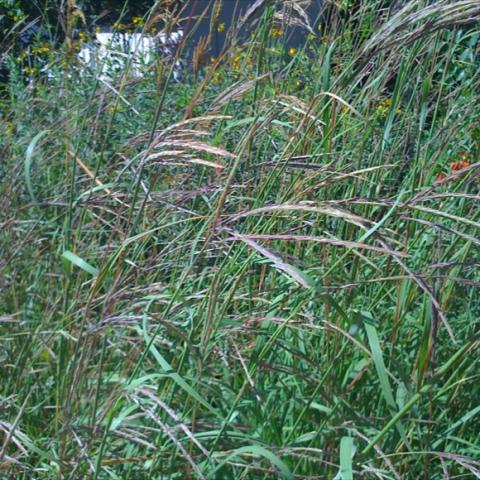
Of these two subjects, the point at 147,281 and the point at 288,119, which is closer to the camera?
the point at 147,281

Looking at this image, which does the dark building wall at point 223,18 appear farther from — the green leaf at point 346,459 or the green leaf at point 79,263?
the green leaf at point 346,459

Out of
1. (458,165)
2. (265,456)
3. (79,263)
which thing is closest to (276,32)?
(458,165)

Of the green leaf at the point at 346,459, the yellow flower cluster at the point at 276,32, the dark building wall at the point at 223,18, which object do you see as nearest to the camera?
the green leaf at the point at 346,459

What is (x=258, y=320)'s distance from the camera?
5.89 feet

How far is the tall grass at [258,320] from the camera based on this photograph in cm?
178

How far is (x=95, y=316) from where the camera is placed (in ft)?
7.43

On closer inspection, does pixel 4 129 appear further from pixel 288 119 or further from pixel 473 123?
pixel 473 123

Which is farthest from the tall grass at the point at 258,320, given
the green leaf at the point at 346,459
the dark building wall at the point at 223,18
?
the dark building wall at the point at 223,18

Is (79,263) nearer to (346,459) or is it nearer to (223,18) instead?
(346,459)

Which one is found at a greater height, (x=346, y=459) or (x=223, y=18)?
(x=346, y=459)

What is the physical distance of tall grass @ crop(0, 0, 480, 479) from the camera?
178 cm

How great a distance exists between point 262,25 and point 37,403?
1113mm

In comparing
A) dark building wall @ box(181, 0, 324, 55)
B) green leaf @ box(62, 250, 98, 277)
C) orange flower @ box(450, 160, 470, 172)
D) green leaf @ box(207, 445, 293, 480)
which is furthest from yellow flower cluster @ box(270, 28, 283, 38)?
green leaf @ box(207, 445, 293, 480)

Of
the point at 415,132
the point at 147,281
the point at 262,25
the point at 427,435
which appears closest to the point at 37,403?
the point at 147,281
